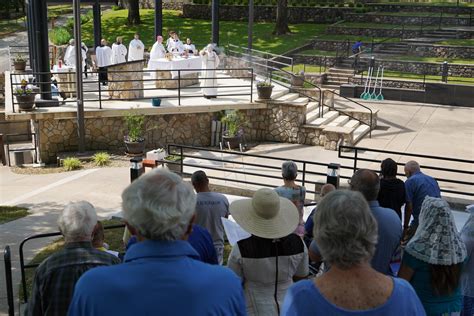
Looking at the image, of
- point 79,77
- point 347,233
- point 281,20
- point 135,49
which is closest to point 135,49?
point 135,49

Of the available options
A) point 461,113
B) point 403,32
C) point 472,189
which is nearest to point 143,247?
point 472,189

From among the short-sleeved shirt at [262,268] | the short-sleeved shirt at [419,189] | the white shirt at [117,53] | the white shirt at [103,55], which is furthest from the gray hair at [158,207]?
the white shirt at [117,53]

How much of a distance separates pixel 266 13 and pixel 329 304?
39.3 meters

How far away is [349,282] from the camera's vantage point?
8.93 feet

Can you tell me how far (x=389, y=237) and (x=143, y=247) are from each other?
2758 mm

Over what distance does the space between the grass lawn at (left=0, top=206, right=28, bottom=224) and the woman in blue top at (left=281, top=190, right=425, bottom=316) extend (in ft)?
30.1

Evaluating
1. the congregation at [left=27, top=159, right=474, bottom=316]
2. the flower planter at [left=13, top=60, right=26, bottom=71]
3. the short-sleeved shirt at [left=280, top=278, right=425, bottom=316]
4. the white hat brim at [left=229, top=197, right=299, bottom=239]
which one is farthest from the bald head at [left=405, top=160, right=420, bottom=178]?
the flower planter at [left=13, top=60, right=26, bottom=71]

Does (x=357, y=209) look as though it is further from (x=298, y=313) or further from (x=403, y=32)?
(x=403, y=32)

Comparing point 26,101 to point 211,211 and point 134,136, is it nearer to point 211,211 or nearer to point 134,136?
point 134,136

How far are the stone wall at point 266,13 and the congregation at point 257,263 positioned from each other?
3615cm

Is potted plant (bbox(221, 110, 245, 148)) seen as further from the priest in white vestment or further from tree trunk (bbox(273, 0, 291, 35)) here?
tree trunk (bbox(273, 0, 291, 35))

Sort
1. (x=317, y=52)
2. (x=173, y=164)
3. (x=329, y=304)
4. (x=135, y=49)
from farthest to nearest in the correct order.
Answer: (x=317, y=52) → (x=135, y=49) → (x=173, y=164) → (x=329, y=304)

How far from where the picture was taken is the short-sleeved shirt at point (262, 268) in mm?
4086

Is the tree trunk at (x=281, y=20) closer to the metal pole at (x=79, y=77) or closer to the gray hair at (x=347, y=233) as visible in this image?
the metal pole at (x=79, y=77)
